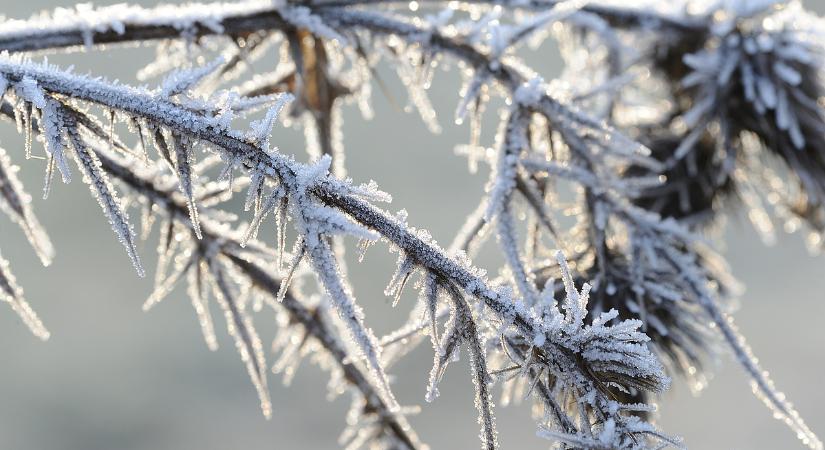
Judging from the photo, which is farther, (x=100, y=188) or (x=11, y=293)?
(x=11, y=293)

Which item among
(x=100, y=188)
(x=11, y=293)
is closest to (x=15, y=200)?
(x=11, y=293)

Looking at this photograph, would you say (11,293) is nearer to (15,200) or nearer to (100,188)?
(15,200)

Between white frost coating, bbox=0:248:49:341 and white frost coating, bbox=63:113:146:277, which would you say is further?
white frost coating, bbox=0:248:49:341

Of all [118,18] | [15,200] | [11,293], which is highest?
[118,18]

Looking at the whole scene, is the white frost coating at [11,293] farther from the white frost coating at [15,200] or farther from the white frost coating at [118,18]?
the white frost coating at [118,18]

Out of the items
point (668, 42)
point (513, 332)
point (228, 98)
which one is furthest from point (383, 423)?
point (668, 42)

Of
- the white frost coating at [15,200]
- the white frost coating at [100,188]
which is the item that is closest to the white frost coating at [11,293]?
the white frost coating at [15,200]

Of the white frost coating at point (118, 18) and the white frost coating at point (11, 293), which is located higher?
the white frost coating at point (118, 18)

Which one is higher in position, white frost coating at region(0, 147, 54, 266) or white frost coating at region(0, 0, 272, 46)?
white frost coating at region(0, 0, 272, 46)

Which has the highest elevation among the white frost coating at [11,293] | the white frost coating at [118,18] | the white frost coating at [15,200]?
the white frost coating at [118,18]

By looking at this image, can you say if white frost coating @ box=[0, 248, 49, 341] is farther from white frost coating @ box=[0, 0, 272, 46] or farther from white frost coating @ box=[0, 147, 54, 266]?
white frost coating @ box=[0, 0, 272, 46]

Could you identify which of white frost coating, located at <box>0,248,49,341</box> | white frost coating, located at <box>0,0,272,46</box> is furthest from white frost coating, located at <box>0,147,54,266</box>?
white frost coating, located at <box>0,0,272,46</box>

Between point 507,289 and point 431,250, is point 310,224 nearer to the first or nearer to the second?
point 431,250
